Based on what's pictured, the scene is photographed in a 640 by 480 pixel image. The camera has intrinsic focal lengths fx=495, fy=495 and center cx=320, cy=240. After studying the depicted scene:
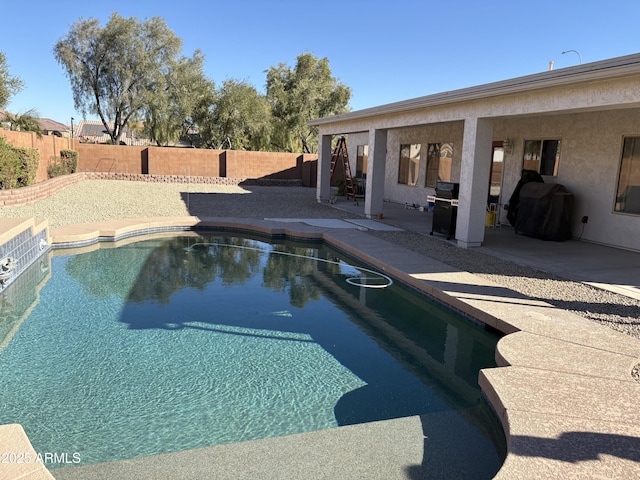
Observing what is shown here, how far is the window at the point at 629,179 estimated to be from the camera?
9414 mm

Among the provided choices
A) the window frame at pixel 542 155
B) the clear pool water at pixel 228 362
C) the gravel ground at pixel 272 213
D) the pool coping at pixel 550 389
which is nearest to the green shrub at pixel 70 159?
the gravel ground at pixel 272 213

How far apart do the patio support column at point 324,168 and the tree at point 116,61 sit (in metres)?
16.1

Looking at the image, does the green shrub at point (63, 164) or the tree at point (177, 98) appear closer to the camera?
the green shrub at point (63, 164)

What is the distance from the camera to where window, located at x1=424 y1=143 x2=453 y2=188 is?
15.3m

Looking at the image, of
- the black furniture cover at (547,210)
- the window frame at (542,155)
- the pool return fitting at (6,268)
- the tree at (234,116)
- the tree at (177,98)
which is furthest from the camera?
the tree at (234,116)

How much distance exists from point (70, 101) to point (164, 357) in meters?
29.7

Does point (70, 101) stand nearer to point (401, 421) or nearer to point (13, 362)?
point (13, 362)

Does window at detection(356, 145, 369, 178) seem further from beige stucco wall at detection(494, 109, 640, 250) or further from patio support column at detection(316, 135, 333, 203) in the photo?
beige stucco wall at detection(494, 109, 640, 250)

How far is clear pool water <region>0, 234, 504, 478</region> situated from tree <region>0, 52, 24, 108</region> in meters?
14.6

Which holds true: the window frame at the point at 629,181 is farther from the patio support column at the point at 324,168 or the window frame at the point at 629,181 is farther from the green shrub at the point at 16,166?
the green shrub at the point at 16,166

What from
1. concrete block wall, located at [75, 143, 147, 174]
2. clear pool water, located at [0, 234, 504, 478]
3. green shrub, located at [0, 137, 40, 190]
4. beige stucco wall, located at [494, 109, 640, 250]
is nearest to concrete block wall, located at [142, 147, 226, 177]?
concrete block wall, located at [75, 143, 147, 174]

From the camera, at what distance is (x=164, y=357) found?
513 cm

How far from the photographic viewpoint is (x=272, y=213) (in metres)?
15.1

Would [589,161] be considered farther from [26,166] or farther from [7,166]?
[26,166]
